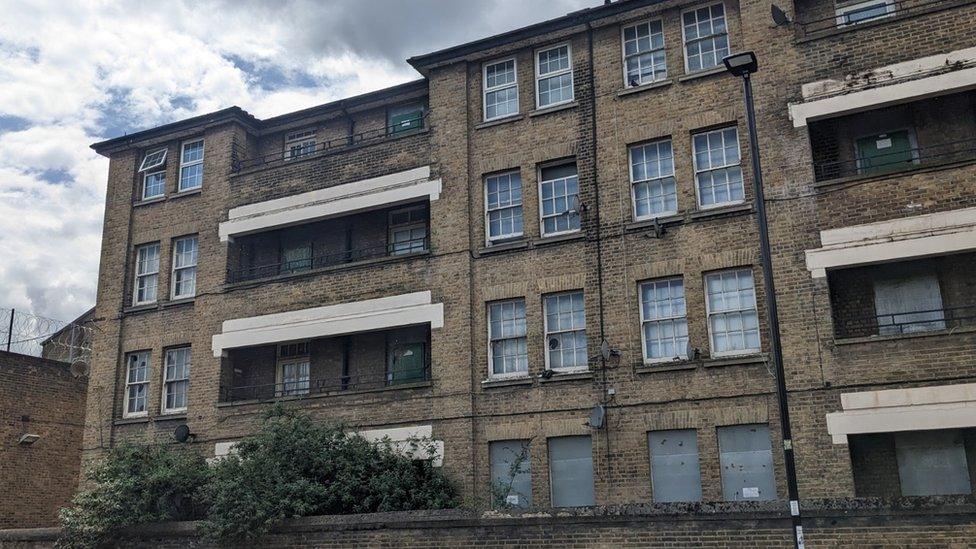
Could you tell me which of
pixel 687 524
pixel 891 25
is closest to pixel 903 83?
pixel 891 25

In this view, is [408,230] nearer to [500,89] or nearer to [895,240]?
[500,89]

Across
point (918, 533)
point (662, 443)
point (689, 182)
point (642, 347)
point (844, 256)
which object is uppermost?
point (689, 182)

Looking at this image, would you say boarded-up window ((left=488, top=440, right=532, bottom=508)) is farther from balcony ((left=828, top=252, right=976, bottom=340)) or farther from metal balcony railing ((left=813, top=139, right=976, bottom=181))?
metal balcony railing ((left=813, top=139, right=976, bottom=181))

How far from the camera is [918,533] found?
Answer: 13.4 meters

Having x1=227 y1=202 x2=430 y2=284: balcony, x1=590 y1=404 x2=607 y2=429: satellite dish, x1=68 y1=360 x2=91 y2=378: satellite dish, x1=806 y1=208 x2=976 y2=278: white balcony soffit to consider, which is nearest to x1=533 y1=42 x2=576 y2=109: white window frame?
x1=227 y1=202 x2=430 y2=284: balcony

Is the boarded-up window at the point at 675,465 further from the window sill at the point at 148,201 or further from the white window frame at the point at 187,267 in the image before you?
the window sill at the point at 148,201

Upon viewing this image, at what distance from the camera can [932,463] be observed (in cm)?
1864

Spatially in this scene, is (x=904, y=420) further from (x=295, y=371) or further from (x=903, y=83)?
(x=295, y=371)

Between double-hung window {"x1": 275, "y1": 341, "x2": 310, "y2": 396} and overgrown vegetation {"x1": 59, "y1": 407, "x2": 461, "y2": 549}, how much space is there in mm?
2571

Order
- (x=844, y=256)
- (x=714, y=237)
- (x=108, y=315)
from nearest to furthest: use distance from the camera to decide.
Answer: (x=844, y=256) → (x=714, y=237) → (x=108, y=315)

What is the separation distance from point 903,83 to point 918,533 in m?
10.3

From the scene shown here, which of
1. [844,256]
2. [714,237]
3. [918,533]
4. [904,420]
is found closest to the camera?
[918,533]

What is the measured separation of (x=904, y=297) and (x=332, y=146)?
16002 mm

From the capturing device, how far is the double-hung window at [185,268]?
2781cm
